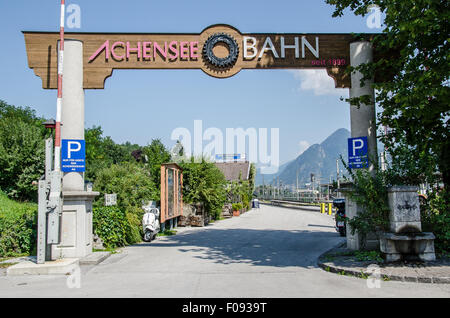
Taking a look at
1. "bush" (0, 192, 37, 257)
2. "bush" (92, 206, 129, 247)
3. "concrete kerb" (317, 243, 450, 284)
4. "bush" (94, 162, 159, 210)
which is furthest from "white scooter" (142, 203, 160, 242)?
"concrete kerb" (317, 243, 450, 284)

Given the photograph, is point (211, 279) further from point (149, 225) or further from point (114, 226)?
point (149, 225)

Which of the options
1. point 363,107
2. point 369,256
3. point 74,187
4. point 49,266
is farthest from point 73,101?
point 369,256

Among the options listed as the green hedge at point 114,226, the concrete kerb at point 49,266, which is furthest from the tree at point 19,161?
the concrete kerb at point 49,266

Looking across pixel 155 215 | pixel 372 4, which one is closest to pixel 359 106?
pixel 372 4

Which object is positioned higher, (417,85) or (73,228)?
(417,85)

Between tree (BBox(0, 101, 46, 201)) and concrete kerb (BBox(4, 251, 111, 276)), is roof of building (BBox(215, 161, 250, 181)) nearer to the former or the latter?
tree (BBox(0, 101, 46, 201))

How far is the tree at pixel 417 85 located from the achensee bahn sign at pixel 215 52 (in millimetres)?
1070

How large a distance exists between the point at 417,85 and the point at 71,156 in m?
9.05

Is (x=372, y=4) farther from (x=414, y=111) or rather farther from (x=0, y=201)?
(x=0, y=201)

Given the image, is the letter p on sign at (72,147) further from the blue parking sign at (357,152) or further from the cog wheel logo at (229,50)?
the blue parking sign at (357,152)

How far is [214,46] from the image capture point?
483 inches

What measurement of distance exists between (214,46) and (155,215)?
7690mm

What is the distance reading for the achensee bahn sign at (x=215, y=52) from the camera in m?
12.0

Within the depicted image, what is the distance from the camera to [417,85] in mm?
8922
